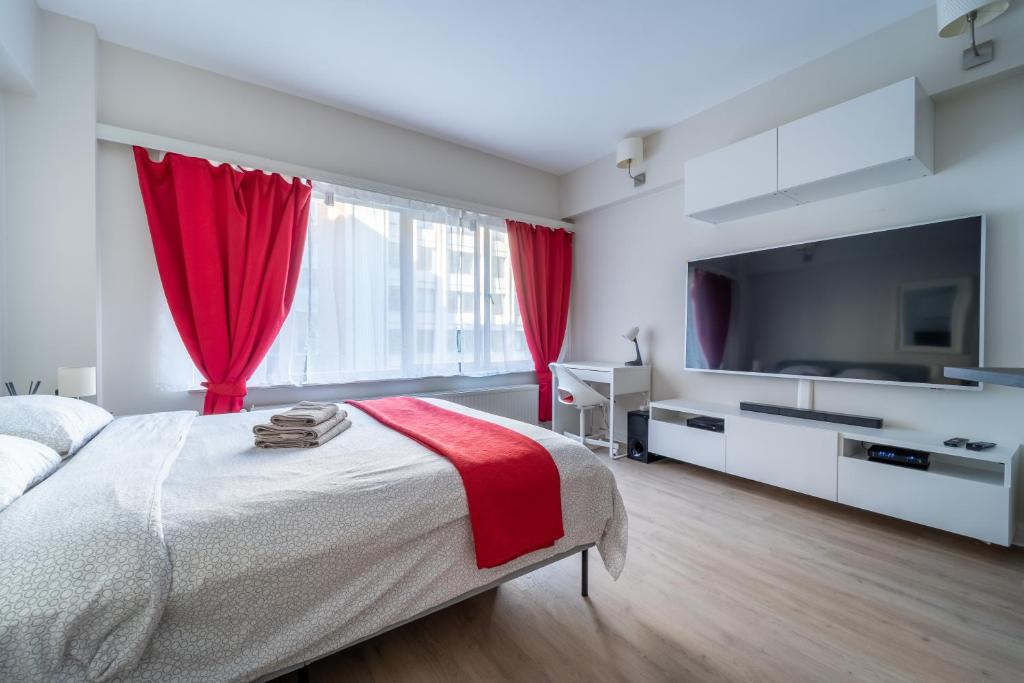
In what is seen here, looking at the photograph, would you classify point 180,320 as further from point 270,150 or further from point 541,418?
point 541,418

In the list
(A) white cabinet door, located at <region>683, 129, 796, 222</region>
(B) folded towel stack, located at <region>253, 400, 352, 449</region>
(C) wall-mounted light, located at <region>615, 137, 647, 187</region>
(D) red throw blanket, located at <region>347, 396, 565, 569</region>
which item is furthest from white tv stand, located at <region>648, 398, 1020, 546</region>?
(B) folded towel stack, located at <region>253, 400, 352, 449</region>

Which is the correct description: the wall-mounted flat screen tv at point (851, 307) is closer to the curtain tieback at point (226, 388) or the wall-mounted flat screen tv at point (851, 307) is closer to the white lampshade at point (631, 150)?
the white lampshade at point (631, 150)

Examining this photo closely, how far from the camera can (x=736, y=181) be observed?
9.41 ft

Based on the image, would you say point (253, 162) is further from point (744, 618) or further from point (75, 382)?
point (744, 618)

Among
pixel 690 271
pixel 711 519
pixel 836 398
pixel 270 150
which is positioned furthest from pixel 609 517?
pixel 270 150

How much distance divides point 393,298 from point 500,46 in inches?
79.2

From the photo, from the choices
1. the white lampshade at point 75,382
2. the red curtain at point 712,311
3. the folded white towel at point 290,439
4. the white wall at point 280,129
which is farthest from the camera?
the red curtain at point 712,311

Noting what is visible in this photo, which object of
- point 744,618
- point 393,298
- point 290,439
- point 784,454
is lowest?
point 744,618

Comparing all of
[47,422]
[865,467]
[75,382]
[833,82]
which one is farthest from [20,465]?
[833,82]

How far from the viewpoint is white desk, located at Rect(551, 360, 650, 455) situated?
3.70m

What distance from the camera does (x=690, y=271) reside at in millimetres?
3512

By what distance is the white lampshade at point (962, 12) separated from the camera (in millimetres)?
1854

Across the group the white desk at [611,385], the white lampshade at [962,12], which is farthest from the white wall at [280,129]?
the white lampshade at [962,12]

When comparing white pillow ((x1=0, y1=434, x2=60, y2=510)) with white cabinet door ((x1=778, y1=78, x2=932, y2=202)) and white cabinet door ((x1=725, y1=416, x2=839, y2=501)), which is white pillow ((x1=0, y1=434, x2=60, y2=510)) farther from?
white cabinet door ((x1=778, y1=78, x2=932, y2=202))
